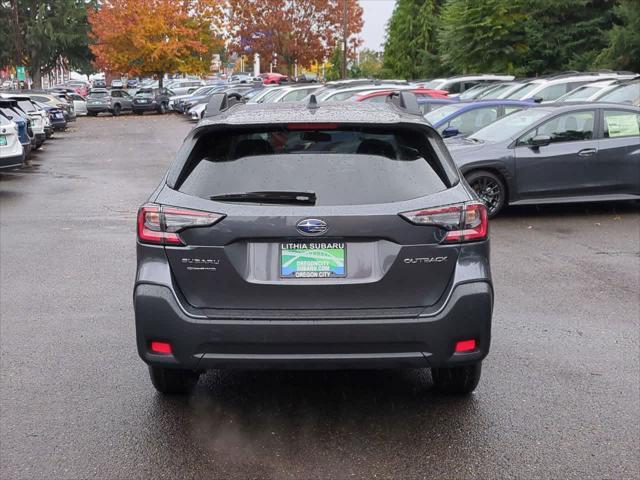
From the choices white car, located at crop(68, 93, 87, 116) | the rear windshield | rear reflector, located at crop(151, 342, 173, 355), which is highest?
the rear windshield

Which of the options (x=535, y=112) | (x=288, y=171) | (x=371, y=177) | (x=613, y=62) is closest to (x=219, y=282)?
(x=288, y=171)

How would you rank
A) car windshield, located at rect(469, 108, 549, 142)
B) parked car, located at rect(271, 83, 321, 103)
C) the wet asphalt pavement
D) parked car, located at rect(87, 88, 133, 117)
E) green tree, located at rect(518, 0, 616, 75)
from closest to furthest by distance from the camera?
the wet asphalt pavement → car windshield, located at rect(469, 108, 549, 142) → parked car, located at rect(271, 83, 321, 103) → green tree, located at rect(518, 0, 616, 75) → parked car, located at rect(87, 88, 133, 117)

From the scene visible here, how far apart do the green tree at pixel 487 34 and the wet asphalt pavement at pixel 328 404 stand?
30090 millimetres

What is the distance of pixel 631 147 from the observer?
11539 millimetres

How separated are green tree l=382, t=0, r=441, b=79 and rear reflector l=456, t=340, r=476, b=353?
45.4 m

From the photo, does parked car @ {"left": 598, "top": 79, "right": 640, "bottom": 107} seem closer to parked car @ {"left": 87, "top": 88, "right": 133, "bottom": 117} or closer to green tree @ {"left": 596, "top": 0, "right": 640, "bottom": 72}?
green tree @ {"left": 596, "top": 0, "right": 640, "bottom": 72}

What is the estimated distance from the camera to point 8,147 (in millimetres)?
15539

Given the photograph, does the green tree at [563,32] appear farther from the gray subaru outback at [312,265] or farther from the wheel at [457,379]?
the gray subaru outback at [312,265]

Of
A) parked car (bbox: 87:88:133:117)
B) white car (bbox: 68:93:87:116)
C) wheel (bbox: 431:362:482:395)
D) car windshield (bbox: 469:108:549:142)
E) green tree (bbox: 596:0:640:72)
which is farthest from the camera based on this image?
parked car (bbox: 87:88:133:117)

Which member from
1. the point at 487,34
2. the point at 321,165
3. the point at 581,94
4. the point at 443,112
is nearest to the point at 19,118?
the point at 443,112

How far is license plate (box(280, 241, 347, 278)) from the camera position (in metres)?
4.02

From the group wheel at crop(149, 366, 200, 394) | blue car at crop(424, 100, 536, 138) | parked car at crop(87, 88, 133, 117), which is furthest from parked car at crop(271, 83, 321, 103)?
parked car at crop(87, 88, 133, 117)

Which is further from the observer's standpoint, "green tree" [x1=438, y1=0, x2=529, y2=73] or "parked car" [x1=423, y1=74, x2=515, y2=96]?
"green tree" [x1=438, y1=0, x2=529, y2=73]

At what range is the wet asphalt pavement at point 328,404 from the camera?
410 cm
